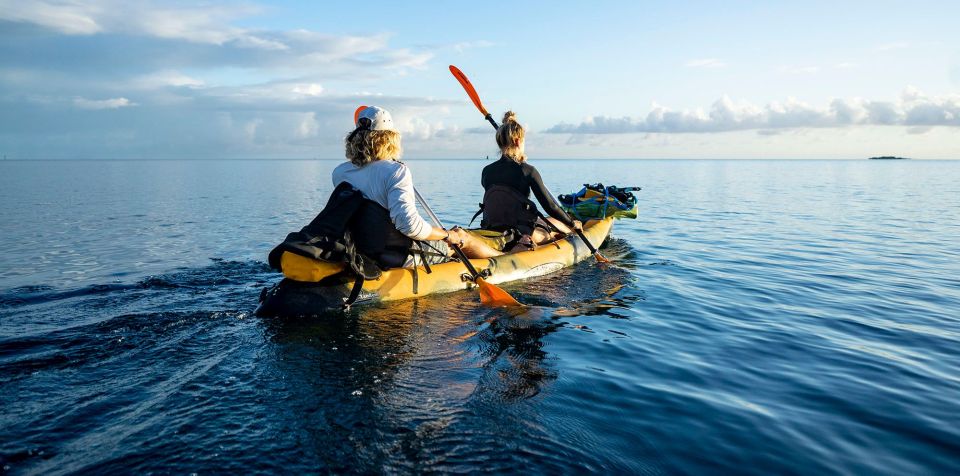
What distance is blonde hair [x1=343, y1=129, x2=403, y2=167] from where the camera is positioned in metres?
6.86

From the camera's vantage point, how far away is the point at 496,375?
5398 millimetres

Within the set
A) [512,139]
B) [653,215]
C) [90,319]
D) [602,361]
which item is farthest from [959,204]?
[90,319]

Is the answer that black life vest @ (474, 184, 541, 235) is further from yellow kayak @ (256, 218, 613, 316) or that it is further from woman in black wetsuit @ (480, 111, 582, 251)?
yellow kayak @ (256, 218, 613, 316)

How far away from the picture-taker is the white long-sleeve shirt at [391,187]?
22.7 feet

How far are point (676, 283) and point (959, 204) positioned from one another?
25.9 m

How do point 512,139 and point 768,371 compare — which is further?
point 512,139

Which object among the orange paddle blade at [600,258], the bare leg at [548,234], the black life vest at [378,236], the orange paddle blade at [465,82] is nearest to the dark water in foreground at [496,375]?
the orange paddle blade at [600,258]

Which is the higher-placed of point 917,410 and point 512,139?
point 512,139

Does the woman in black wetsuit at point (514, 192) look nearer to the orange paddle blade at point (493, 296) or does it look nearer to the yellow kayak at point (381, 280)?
the yellow kayak at point (381, 280)

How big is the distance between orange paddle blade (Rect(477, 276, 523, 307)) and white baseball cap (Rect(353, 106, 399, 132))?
2.63 m

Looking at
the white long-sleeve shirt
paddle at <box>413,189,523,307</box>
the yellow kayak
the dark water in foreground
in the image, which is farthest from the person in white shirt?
the dark water in foreground

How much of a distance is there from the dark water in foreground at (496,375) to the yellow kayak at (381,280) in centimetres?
25

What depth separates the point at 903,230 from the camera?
1770 cm

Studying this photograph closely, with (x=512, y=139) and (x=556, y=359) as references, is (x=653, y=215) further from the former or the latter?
(x=556, y=359)
